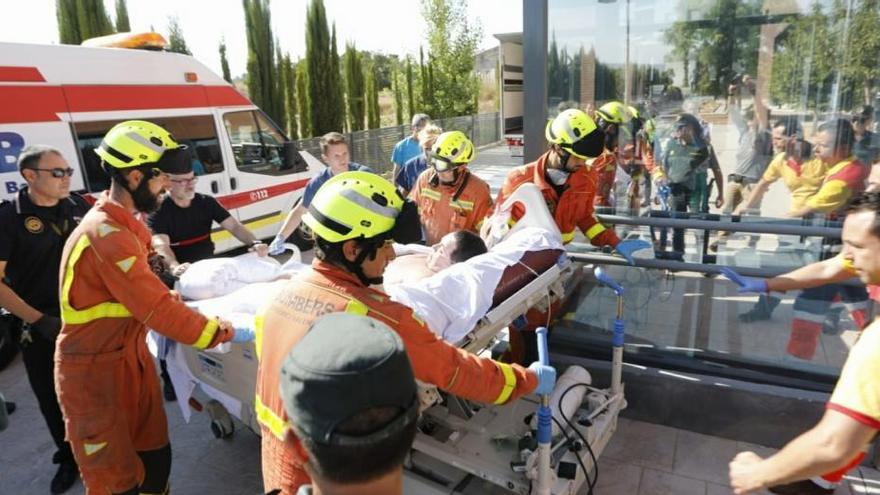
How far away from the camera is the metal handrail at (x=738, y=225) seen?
3516 millimetres

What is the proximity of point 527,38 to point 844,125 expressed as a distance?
89.4 inches

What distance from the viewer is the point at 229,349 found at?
277 cm

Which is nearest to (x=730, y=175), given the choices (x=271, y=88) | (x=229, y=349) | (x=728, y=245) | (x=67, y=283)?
(x=728, y=245)

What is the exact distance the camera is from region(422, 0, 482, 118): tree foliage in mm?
23078

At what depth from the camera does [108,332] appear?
8.15ft

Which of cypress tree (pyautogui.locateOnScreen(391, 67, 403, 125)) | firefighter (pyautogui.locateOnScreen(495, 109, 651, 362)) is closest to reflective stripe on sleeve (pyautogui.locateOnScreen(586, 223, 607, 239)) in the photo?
firefighter (pyautogui.locateOnScreen(495, 109, 651, 362))

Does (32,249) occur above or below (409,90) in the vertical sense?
below

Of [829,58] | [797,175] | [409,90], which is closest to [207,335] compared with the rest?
[797,175]

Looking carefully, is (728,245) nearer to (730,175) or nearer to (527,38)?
(730,175)

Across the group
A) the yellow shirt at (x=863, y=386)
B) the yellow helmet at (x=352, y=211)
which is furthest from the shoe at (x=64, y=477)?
the yellow shirt at (x=863, y=386)

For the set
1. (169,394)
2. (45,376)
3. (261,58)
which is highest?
(261,58)

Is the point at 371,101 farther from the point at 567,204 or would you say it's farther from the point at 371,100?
the point at 567,204

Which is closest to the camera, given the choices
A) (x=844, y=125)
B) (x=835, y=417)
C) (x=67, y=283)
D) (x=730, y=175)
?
(x=835, y=417)

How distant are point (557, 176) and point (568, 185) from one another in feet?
0.33
